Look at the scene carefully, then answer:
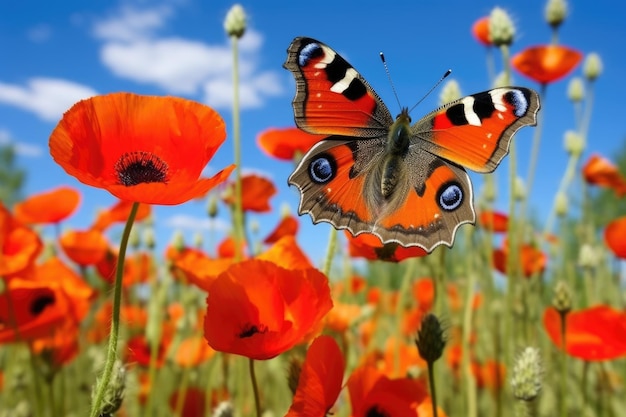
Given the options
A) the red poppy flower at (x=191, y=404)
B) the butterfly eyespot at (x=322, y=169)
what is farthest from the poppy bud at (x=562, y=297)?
the red poppy flower at (x=191, y=404)

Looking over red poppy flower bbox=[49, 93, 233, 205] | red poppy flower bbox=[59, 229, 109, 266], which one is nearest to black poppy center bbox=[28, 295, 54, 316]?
red poppy flower bbox=[59, 229, 109, 266]

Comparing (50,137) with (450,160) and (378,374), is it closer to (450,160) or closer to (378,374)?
(378,374)

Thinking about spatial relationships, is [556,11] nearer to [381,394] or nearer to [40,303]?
[381,394]

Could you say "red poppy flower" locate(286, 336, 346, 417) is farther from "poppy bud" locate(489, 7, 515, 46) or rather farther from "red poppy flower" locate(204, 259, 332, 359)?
"poppy bud" locate(489, 7, 515, 46)

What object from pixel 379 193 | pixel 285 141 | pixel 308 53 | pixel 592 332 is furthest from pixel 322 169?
pixel 592 332

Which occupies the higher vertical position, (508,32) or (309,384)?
(508,32)

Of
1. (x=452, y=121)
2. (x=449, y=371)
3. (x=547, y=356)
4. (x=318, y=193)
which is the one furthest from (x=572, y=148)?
(x=318, y=193)

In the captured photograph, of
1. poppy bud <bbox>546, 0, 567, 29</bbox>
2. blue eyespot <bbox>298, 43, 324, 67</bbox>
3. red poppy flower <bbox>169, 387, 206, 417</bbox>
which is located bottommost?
red poppy flower <bbox>169, 387, 206, 417</bbox>
